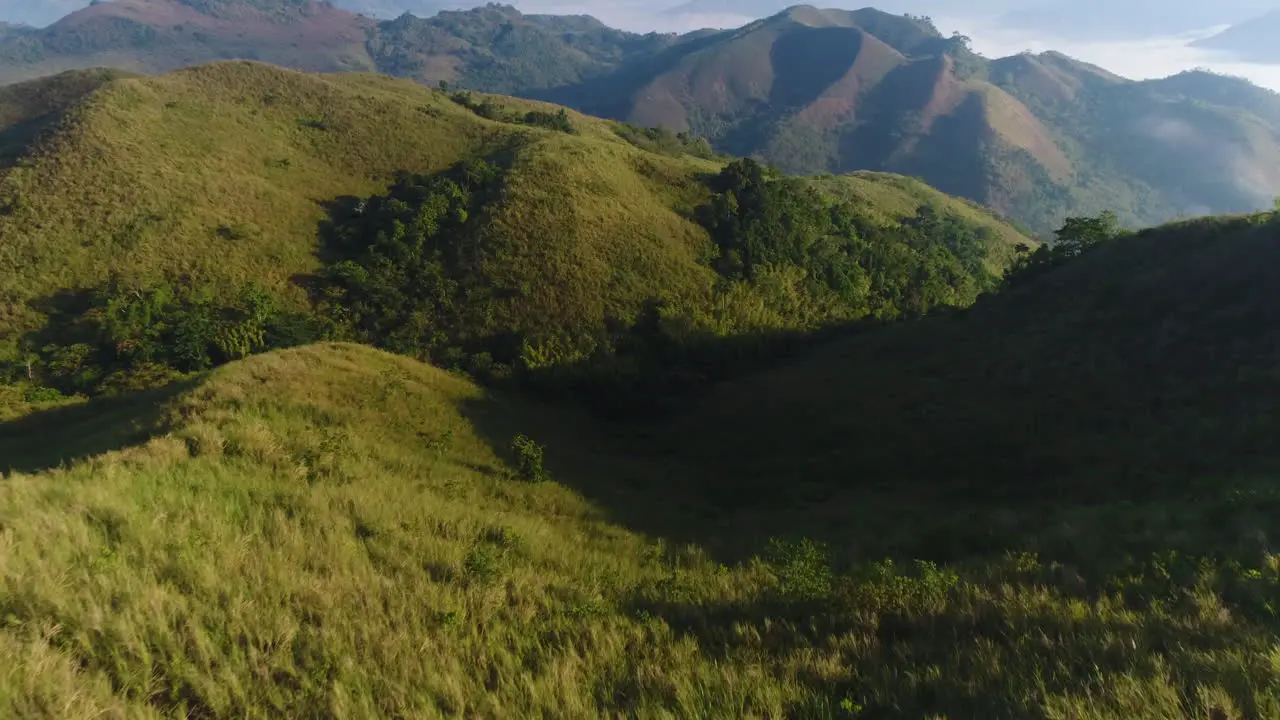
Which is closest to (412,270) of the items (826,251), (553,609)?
(826,251)

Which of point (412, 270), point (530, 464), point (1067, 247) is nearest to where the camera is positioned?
point (530, 464)

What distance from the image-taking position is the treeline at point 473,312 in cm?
4366

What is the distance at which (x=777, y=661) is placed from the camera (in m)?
5.69

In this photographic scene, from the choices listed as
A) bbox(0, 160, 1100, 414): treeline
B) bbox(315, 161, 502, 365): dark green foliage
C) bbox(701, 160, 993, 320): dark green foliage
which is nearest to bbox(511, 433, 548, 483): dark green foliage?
bbox(0, 160, 1100, 414): treeline

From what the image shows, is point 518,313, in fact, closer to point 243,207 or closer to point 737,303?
point 737,303

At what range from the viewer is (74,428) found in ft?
88.2

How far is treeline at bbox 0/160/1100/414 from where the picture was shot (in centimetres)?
4366

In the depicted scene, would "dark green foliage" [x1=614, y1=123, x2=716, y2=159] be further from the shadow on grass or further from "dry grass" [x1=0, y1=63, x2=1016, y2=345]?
the shadow on grass

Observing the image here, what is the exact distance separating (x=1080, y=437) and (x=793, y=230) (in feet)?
163

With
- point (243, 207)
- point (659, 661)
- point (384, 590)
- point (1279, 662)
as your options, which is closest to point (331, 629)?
point (384, 590)

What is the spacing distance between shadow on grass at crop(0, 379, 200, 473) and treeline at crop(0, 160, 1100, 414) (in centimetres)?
901

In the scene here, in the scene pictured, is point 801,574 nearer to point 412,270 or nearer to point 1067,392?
point 1067,392

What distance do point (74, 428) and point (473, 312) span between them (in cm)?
2828

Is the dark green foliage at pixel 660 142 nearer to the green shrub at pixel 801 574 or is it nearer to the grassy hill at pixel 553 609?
the grassy hill at pixel 553 609
